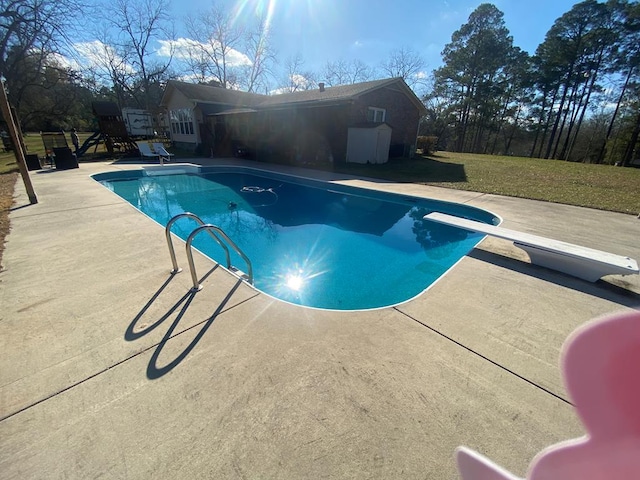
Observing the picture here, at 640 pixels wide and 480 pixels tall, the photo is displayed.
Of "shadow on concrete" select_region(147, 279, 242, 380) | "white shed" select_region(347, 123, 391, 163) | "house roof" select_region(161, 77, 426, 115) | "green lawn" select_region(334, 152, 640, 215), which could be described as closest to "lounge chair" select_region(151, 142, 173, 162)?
"house roof" select_region(161, 77, 426, 115)

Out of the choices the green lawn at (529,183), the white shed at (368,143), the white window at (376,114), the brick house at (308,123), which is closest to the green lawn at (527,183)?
the green lawn at (529,183)

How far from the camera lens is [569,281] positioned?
3748 millimetres

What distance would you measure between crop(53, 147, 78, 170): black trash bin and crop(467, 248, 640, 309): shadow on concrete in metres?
17.4

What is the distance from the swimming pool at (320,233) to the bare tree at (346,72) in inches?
1253

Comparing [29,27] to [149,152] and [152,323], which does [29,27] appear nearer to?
[149,152]

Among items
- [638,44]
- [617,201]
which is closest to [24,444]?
[617,201]

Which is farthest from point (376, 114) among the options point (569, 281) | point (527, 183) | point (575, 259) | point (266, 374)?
point (266, 374)

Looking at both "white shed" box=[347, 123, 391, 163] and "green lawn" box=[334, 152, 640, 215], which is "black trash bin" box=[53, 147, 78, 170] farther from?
"white shed" box=[347, 123, 391, 163]

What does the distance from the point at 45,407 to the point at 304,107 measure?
15754 millimetres

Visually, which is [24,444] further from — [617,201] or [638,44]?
[638,44]

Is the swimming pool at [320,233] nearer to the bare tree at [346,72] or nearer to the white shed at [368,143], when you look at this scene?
the white shed at [368,143]

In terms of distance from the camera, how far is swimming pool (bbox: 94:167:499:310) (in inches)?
186

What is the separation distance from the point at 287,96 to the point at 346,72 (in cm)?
2284

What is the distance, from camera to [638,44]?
2186 cm
